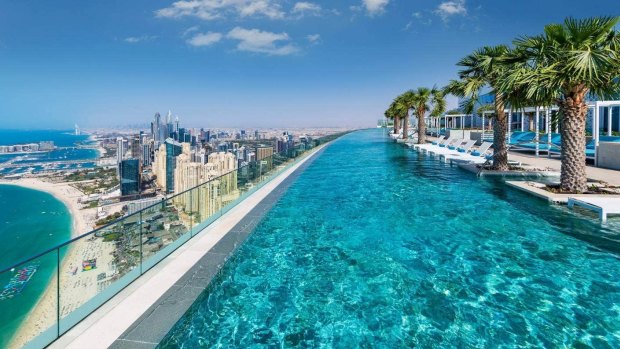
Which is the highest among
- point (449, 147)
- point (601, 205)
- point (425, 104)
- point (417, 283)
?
point (425, 104)

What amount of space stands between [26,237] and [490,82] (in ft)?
71.6

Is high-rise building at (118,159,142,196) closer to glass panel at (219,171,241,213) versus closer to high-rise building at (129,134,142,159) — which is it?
glass panel at (219,171,241,213)

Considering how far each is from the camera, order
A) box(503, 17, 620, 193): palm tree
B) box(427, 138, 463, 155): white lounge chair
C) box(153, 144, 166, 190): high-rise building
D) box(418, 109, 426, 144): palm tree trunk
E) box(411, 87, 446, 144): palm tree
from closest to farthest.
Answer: box(503, 17, 620, 193): palm tree, box(153, 144, 166, 190): high-rise building, box(427, 138, 463, 155): white lounge chair, box(411, 87, 446, 144): palm tree, box(418, 109, 426, 144): palm tree trunk

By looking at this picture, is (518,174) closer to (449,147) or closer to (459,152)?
(459,152)

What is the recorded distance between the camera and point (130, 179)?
15.1m

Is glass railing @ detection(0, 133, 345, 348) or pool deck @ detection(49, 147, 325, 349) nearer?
glass railing @ detection(0, 133, 345, 348)

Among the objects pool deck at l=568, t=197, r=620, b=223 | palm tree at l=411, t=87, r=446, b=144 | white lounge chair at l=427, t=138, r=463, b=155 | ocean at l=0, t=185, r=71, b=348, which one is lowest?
ocean at l=0, t=185, r=71, b=348

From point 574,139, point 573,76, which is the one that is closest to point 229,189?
point 573,76

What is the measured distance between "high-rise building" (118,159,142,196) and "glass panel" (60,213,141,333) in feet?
33.9

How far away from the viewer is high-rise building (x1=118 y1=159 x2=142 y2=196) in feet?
44.5

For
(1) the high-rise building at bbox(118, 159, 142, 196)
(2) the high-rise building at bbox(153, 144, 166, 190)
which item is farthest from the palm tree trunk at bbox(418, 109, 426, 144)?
(1) the high-rise building at bbox(118, 159, 142, 196)

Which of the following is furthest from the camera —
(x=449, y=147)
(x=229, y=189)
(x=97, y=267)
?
(x=449, y=147)

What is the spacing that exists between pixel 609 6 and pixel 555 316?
31351 millimetres

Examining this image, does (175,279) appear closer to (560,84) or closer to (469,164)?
(560,84)
